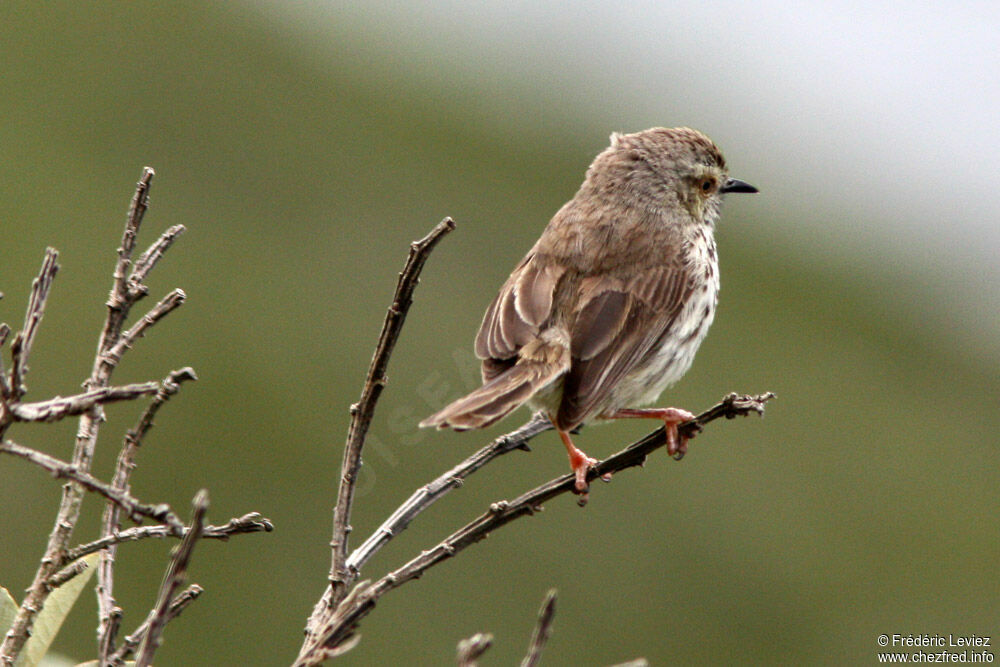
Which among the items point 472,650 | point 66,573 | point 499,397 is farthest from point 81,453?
point 499,397

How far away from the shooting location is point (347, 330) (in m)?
16.9

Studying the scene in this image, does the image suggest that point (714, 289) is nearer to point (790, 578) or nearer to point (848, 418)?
point (790, 578)

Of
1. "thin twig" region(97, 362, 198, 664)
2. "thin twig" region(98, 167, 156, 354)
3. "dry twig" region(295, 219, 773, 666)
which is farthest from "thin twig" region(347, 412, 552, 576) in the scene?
"thin twig" region(98, 167, 156, 354)

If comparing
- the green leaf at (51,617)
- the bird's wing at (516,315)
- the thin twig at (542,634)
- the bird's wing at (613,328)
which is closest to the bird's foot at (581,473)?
the bird's wing at (613,328)

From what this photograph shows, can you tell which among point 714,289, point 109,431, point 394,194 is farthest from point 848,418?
point 714,289

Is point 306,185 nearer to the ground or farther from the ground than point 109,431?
farther from the ground

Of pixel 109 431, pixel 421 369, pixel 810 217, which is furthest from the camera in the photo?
pixel 810 217

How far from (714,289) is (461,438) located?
8.75m

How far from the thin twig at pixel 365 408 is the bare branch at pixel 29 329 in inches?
31.6

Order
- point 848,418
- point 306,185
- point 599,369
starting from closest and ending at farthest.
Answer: point 599,369 → point 848,418 → point 306,185

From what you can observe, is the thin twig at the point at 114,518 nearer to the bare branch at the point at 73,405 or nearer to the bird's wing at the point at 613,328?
the bare branch at the point at 73,405

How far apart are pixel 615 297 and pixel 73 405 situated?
3728 mm

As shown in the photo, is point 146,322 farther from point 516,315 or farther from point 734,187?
point 734,187

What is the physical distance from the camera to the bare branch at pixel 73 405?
2.18 m
